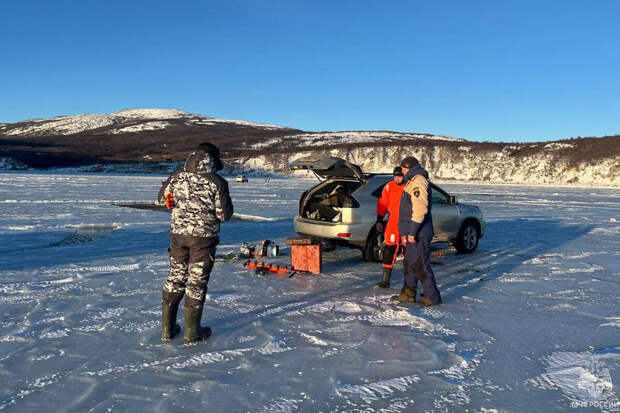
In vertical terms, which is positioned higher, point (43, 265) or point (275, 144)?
point (275, 144)

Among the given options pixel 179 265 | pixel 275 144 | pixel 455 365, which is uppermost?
pixel 275 144

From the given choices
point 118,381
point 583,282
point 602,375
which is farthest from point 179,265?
point 583,282

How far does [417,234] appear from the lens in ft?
21.4

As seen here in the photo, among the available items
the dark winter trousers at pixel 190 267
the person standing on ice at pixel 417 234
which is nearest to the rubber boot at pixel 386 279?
the person standing on ice at pixel 417 234

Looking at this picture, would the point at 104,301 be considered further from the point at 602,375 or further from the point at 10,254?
the point at 602,375

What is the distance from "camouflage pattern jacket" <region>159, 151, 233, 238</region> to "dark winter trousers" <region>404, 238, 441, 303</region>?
8.87 feet

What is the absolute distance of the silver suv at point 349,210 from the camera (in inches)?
359

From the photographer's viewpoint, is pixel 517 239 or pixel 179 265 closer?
pixel 179 265

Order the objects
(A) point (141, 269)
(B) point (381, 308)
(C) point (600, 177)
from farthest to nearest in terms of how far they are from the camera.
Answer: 1. (C) point (600, 177)
2. (A) point (141, 269)
3. (B) point (381, 308)

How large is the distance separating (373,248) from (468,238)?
8.60 ft

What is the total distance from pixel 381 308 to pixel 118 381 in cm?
335

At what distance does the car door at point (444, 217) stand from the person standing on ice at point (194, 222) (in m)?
6.31

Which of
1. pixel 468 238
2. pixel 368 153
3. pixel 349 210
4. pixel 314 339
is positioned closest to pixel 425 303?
pixel 314 339

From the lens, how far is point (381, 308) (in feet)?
21.2
